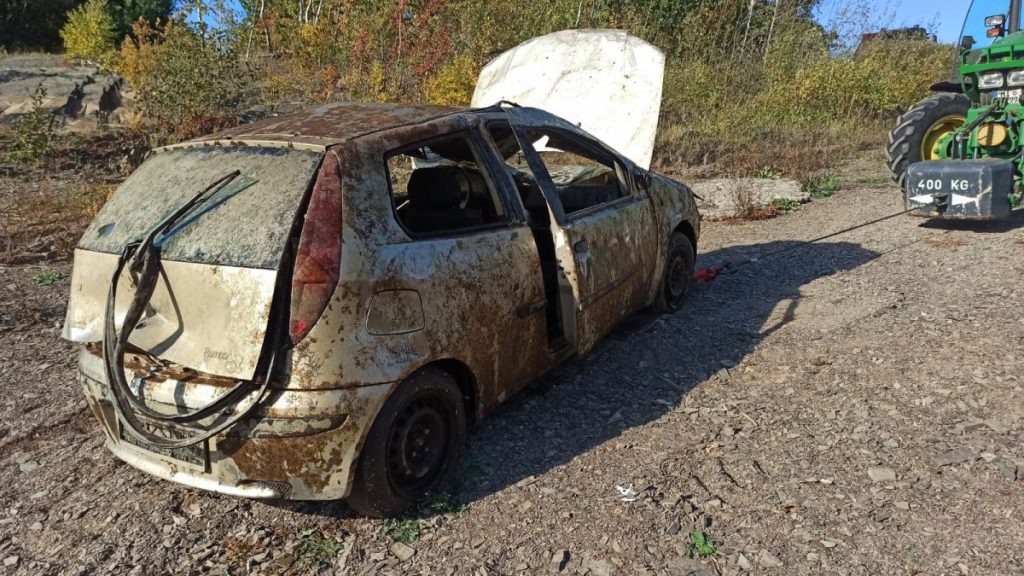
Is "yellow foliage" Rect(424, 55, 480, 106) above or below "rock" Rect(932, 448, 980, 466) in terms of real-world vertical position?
above

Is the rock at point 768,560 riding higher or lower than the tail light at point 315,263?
lower

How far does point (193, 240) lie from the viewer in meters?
2.66

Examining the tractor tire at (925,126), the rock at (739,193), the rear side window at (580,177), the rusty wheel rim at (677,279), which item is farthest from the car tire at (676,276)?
the tractor tire at (925,126)

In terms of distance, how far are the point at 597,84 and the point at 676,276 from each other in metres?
4.31

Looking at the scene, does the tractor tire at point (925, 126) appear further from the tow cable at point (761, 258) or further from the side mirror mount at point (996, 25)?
the tow cable at point (761, 258)

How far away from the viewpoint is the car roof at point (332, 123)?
2879 mm

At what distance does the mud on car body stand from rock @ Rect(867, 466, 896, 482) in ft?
5.51

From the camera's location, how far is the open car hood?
28.3ft

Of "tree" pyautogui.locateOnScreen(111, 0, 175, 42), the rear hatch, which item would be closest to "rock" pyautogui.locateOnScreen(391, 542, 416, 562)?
the rear hatch

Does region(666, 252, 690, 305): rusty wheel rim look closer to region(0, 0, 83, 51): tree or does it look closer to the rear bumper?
the rear bumper

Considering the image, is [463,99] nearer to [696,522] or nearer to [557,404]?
[557,404]

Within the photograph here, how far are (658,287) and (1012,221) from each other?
16.7ft

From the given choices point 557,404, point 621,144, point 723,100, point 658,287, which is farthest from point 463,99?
point 557,404

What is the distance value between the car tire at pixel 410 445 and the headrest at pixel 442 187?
3.75 ft
